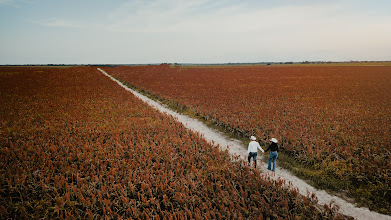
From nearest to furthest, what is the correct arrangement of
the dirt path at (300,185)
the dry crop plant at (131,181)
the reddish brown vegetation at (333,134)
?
the dry crop plant at (131,181) < the dirt path at (300,185) < the reddish brown vegetation at (333,134)

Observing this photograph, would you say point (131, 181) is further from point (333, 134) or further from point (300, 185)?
point (333, 134)

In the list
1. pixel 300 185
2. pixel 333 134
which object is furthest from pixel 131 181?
pixel 333 134

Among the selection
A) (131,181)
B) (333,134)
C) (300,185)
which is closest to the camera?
(131,181)

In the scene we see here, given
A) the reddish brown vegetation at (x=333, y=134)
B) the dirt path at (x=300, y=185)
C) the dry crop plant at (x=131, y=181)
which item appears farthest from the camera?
the reddish brown vegetation at (x=333, y=134)

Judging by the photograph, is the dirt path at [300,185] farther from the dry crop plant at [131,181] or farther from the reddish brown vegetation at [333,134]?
the dry crop plant at [131,181]

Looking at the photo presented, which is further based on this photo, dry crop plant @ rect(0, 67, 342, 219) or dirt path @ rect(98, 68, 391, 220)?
dirt path @ rect(98, 68, 391, 220)

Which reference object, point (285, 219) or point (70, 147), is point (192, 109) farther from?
point (285, 219)

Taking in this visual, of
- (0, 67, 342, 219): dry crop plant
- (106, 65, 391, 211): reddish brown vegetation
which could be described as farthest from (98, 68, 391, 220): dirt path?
(0, 67, 342, 219): dry crop plant

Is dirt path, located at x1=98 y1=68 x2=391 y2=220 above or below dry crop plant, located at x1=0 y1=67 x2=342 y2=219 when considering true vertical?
below

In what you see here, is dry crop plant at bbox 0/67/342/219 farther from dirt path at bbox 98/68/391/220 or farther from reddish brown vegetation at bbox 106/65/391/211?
reddish brown vegetation at bbox 106/65/391/211

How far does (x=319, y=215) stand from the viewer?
522 centimetres

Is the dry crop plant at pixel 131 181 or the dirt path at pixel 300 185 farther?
the dirt path at pixel 300 185

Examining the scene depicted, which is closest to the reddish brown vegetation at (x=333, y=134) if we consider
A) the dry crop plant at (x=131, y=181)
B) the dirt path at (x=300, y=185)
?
the dirt path at (x=300, y=185)

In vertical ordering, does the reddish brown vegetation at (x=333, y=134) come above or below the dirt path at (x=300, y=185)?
above
